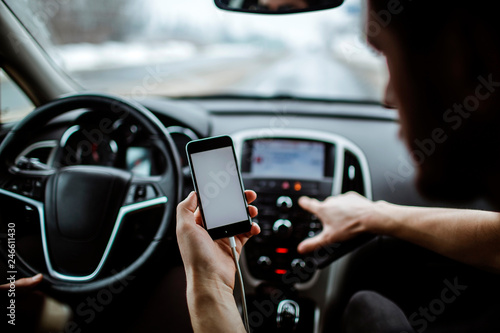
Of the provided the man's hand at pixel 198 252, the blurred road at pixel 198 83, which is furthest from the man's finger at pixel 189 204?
the blurred road at pixel 198 83

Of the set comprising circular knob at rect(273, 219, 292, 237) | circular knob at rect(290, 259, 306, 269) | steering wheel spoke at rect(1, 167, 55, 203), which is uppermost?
steering wheel spoke at rect(1, 167, 55, 203)

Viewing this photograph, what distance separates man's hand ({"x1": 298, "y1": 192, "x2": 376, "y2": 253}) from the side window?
1.48 metres

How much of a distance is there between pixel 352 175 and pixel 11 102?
181cm

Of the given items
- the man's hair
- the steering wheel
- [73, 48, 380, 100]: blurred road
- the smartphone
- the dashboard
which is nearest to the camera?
the man's hair

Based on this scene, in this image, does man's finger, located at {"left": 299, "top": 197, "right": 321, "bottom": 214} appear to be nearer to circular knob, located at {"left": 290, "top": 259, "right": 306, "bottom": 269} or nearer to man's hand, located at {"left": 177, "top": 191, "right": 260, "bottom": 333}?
circular knob, located at {"left": 290, "top": 259, "right": 306, "bottom": 269}

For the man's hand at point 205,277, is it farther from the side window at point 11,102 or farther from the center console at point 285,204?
the side window at point 11,102

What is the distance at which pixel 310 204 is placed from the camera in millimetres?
1965

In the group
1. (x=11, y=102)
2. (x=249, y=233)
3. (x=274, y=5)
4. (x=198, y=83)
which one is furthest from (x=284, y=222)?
(x=198, y=83)

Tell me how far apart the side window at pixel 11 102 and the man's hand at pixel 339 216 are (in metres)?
1.48

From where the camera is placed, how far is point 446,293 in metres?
1.96

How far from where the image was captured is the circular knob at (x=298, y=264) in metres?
1.98

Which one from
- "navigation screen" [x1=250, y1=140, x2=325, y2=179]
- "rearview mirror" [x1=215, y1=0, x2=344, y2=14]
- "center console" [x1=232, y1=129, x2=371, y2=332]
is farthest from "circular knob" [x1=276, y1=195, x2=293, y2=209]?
"rearview mirror" [x1=215, y1=0, x2=344, y2=14]

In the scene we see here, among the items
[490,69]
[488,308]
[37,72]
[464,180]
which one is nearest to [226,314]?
[464,180]

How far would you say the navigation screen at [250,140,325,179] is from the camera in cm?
204
